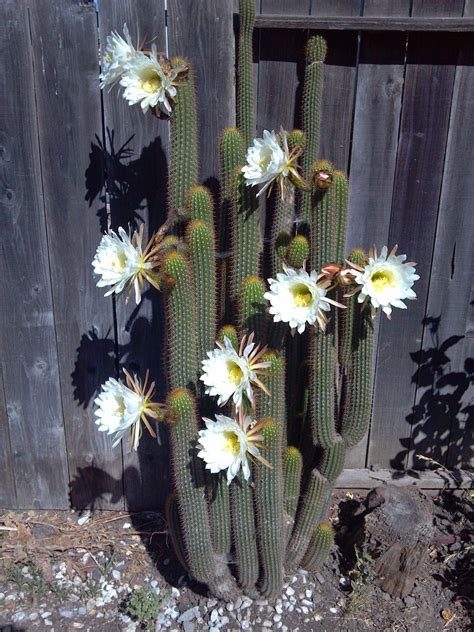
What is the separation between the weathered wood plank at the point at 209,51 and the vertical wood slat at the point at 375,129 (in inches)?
21.2

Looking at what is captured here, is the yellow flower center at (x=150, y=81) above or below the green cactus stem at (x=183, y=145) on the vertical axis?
above

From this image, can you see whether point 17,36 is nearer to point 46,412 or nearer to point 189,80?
point 189,80

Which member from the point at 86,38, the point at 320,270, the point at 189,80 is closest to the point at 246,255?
the point at 320,270

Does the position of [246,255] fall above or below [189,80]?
below

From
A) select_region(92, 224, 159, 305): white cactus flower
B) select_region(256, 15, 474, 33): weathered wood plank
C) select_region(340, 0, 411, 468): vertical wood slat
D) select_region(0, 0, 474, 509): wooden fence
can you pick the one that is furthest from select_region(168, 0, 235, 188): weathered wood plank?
select_region(92, 224, 159, 305): white cactus flower

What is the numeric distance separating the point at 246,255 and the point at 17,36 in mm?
1300

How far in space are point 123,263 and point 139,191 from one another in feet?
1.98

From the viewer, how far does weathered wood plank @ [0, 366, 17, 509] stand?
2.82 m

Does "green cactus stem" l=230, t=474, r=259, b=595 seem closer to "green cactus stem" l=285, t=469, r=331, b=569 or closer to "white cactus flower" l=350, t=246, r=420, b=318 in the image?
"green cactus stem" l=285, t=469, r=331, b=569

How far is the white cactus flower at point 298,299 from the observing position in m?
1.86

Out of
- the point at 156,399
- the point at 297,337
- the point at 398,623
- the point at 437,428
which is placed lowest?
the point at 398,623

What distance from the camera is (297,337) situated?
7.84 ft

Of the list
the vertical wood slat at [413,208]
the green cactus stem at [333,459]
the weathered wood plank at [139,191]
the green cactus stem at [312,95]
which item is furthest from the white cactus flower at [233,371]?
the vertical wood slat at [413,208]

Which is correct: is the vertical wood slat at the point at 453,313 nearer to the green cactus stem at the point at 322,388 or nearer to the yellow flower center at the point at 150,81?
the green cactus stem at the point at 322,388
